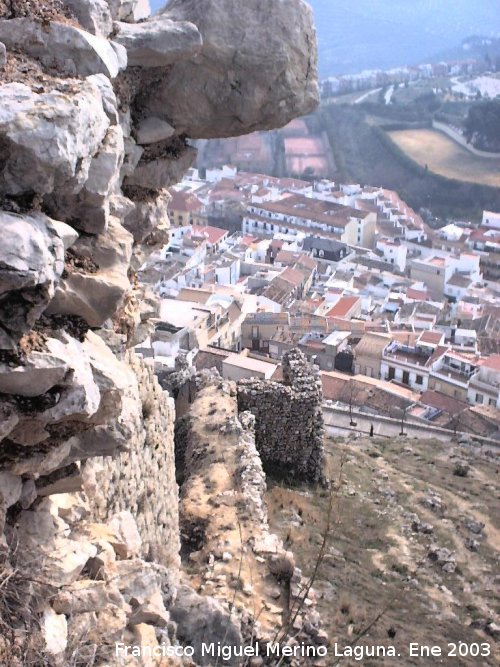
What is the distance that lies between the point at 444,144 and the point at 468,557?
75269 millimetres

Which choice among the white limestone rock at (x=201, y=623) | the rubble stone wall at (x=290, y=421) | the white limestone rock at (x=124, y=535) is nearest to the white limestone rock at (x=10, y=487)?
the white limestone rock at (x=124, y=535)

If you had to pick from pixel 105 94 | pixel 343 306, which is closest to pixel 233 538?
pixel 105 94

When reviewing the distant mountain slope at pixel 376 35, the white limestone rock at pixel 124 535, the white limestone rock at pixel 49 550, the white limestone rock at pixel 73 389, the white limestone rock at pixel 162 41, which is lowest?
the white limestone rock at pixel 124 535

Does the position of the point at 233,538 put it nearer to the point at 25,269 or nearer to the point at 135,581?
the point at 135,581

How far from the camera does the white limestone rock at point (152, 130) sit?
629 centimetres

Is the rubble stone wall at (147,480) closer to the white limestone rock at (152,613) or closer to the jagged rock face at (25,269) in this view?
the white limestone rock at (152,613)

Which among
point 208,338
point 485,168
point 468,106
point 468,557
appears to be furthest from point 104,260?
point 468,106

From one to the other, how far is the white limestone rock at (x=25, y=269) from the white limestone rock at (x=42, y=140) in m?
0.18

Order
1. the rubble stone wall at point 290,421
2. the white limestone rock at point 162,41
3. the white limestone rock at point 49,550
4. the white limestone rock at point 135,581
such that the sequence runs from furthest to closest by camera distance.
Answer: the rubble stone wall at point 290,421
the white limestone rock at point 162,41
the white limestone rock at point 135,581
the white limestone rock at point 49,550

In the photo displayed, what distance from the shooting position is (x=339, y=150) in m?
85.2

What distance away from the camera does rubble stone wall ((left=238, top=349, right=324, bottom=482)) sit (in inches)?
512

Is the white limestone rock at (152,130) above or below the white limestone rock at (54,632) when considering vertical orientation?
above

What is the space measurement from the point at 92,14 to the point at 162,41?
30.7 inches

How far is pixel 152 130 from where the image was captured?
250 inches
